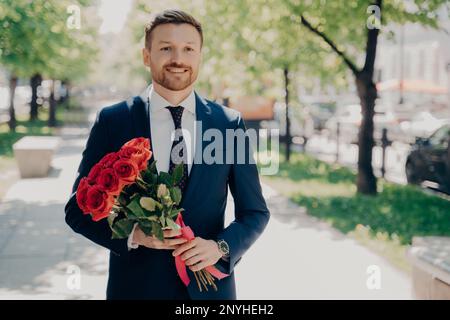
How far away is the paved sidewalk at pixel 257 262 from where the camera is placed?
19.6ft

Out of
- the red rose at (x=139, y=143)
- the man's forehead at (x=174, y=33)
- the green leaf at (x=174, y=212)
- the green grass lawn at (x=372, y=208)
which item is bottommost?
the green grass lawn at (x=372, y=208)

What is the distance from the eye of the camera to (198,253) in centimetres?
216

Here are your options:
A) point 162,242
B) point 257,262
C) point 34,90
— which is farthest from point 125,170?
point 34,90

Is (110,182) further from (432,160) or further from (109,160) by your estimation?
(432,160)

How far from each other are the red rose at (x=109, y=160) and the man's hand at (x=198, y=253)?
1.23 feet

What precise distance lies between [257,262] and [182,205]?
486 centimetres

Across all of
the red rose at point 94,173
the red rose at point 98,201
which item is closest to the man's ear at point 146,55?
the red rose at point 94,173

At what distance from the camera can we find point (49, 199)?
10.8 m

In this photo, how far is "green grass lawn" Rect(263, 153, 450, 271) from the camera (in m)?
8.30

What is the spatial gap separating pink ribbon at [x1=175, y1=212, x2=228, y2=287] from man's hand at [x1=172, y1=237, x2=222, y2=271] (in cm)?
3

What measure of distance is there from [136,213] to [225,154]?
1.51ft

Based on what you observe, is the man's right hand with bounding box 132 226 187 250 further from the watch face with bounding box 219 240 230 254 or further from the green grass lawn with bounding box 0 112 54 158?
the green grass lawn with bounding box 0 112 54 158

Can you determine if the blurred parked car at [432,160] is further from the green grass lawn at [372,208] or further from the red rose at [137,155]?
the red rose at [137,155]
